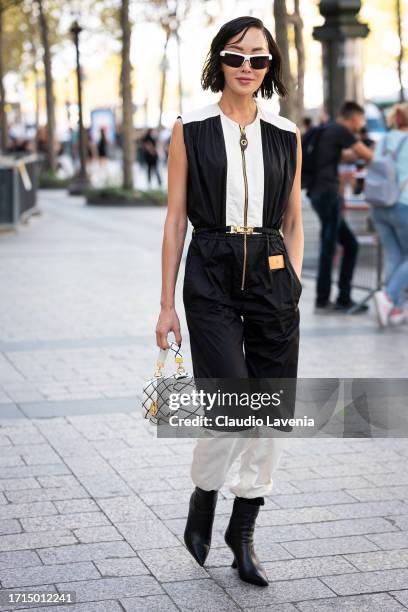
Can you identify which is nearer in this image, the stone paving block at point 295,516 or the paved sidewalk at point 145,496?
the paved sidewalk at point 145,496

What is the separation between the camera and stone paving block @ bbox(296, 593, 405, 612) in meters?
3.96

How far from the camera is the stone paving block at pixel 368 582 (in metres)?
4.16

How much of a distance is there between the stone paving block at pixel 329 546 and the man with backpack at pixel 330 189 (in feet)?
20.0

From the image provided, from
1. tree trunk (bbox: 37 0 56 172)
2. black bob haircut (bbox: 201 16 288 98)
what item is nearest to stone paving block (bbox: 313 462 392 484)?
black bob haircut (bbox: 201 16 288 98)

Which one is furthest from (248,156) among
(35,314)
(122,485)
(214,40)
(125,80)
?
(125,80)

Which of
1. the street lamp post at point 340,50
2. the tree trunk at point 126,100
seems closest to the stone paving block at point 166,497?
the street lamp post at point 340,50

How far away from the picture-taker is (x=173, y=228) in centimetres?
424

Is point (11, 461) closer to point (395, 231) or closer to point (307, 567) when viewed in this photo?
point (307, 567)

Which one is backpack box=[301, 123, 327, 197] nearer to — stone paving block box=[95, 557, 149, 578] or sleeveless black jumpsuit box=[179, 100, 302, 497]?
sleeveless black jumpsuit box=[179, 100, 302, 497]

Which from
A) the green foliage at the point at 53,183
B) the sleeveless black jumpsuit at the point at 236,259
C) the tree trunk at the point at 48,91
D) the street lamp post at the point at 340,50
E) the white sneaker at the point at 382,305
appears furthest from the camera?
the green foliage at the point at 53,183

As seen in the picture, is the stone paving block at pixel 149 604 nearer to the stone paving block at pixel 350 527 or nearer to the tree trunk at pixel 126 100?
the stone paving block at pixel 350 527

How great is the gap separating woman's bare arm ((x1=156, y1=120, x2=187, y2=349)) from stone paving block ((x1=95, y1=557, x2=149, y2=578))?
81 centimetres

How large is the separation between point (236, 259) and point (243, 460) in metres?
0.72

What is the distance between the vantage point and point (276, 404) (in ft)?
13.8
